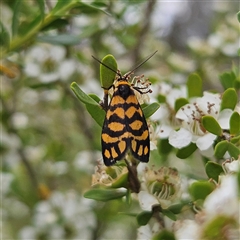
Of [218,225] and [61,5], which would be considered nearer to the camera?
[218,225]

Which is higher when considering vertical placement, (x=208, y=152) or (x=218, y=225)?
(x=208, y=152)

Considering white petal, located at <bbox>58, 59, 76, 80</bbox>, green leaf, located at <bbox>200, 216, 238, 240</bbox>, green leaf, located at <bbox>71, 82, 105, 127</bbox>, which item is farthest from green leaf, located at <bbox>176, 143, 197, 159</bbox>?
white petal, located at <bbox>58, 59, 76, 80</bbox>

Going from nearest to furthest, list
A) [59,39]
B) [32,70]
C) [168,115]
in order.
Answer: [168,115] → [59,39] → [32,70]

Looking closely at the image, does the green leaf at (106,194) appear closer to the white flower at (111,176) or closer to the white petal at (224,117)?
the white flower at (111,176)

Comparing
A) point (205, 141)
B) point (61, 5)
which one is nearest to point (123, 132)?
point (205, 141)

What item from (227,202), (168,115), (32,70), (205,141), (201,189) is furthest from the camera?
(32,70)

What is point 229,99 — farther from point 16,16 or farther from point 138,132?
point 16,16

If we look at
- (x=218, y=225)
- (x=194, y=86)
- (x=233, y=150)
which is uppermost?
(x=194, y=86)
